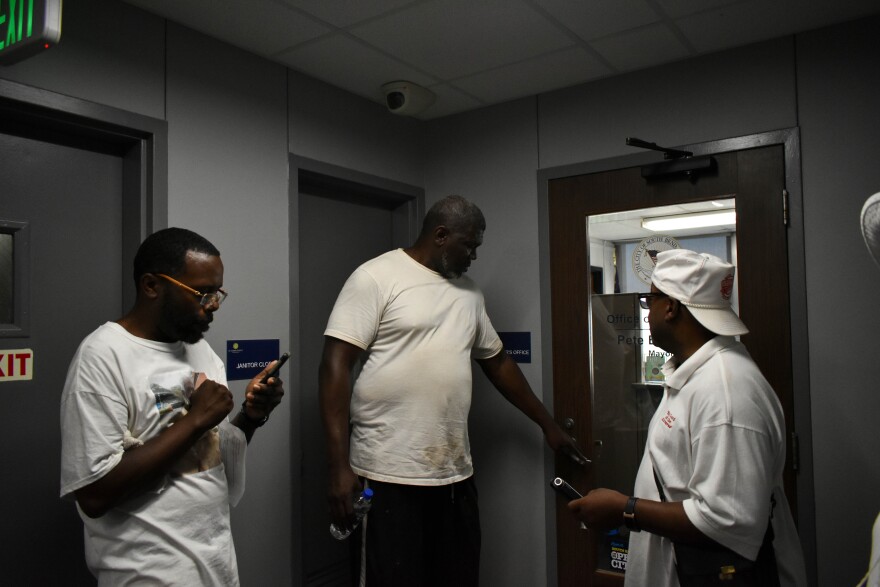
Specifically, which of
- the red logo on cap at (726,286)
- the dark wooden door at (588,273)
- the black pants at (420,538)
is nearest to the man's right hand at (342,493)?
the black pants at (420,538)

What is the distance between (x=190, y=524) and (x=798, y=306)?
218 cm

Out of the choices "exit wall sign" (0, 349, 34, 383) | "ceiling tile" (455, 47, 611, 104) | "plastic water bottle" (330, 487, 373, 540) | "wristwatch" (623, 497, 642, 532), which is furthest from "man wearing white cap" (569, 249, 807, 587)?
"exit wall sign" (0, 349, 34, 383)

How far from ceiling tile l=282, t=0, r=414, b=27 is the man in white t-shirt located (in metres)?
0.72

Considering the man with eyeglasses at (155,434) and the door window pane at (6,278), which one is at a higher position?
the door window pane at (6,278)

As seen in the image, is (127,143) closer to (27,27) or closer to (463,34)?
(27,27)

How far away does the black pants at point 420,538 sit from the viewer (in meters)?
2.13

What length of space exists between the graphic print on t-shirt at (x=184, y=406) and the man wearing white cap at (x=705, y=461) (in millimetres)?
1005

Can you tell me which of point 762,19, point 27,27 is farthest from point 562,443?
point 27,27

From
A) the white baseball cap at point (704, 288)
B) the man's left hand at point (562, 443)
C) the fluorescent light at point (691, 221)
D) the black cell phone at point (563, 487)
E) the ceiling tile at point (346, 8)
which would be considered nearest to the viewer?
the white baseball cap at point (704, 288)

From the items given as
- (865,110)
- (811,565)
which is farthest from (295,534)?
(865,110)

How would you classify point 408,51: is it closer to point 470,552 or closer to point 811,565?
point 470,552

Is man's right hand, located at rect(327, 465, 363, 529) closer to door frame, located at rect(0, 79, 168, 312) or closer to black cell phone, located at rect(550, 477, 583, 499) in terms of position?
black cell phone, located at rect(550, 477, 583, 499)

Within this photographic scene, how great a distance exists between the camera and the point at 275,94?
8.38 feet

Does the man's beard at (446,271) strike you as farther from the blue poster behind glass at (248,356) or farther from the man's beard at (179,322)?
the man's beard at (179,322)
